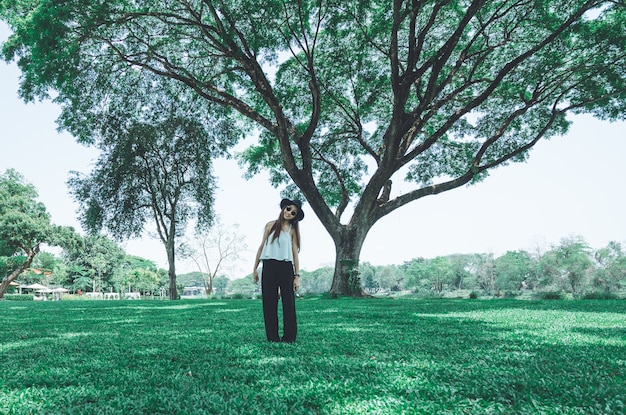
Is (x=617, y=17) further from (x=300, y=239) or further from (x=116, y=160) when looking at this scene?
(x=116, y=160)

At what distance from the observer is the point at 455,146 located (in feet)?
60.7

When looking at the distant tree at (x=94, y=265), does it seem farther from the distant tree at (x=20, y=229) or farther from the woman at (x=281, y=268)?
the woman at (x=281, y=268)

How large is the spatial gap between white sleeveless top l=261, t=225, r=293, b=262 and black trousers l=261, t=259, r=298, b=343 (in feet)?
0.20

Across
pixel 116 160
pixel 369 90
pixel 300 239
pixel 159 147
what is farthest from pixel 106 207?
pixel 300 239

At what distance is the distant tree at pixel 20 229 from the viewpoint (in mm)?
33906

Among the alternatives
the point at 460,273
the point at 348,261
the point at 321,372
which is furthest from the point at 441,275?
the point at 321,372

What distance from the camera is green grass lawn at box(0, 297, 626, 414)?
85.8 inches

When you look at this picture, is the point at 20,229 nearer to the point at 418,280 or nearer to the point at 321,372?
the point at 321,372

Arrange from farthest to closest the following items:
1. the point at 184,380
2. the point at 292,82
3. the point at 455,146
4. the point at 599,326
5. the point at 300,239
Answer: the point at 455,146 → the point at 292,82 → the point at 599,326 → the point at 300,239 → the point at 184,380

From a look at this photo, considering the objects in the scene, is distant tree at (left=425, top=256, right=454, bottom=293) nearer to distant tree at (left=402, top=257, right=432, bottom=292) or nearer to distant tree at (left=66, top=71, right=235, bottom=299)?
distant tree at (left=402, top=257, right=432, bottom=292)

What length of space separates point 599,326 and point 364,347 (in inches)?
150

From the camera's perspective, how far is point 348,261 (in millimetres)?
15102

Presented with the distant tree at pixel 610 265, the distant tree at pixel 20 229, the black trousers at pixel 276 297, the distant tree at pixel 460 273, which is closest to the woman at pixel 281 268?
the black trousers at pixel 276 297

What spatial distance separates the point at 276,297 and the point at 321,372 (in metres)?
1.62
